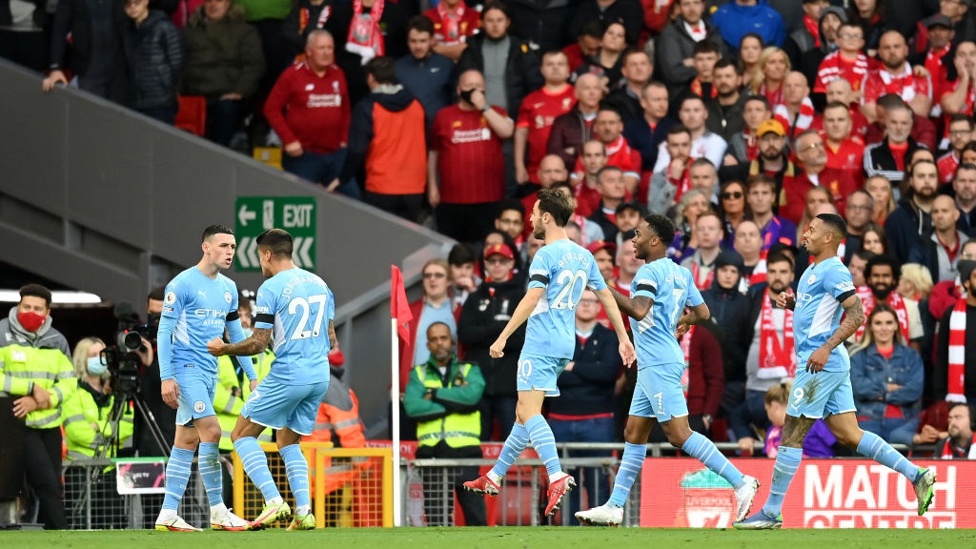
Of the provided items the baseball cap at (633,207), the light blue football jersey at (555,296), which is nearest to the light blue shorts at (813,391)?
the light blue football jersey at (555,296)

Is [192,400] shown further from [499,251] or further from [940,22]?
[940,22]

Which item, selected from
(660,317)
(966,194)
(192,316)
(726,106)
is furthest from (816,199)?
(192,316)

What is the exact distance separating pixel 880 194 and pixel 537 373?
610cm

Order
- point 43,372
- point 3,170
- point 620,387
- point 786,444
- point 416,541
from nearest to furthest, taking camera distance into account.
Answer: point 416,541 → point 786,444 → point 43,372 → point 620,387 → point 3,170

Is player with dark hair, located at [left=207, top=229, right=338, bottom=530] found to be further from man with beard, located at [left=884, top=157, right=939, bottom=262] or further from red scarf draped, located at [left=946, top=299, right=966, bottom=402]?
man with beard, located at [left=884, top=157, right=939, bottom=262]

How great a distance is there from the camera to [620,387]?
691 inches

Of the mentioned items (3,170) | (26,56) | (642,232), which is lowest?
(642,232)

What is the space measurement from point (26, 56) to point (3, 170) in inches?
56.4

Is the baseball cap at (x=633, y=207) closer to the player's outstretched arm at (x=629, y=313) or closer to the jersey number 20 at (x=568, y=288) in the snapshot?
the jersey number 20 at (x=568, y=288)

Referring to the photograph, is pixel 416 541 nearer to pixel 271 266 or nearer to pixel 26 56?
pixel 271 266

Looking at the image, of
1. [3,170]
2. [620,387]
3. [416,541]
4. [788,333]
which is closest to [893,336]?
[788,333]

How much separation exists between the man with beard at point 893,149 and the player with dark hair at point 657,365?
5.85 meters

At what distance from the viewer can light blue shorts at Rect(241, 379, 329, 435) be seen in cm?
1346

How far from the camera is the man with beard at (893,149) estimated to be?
62.3 feet
